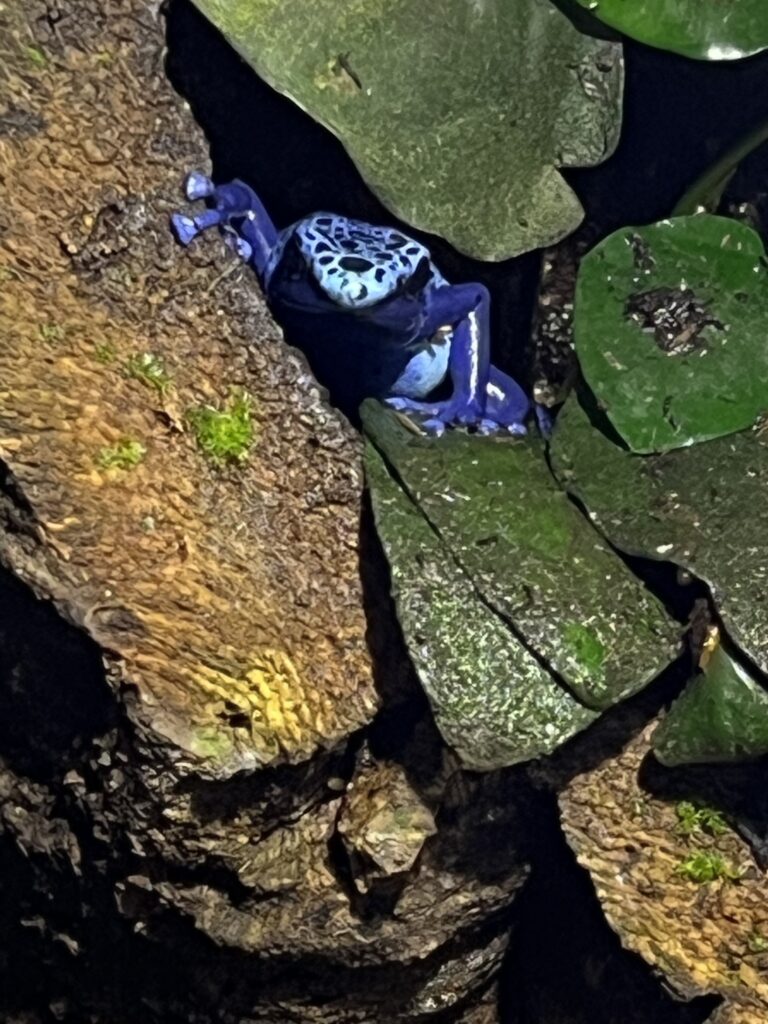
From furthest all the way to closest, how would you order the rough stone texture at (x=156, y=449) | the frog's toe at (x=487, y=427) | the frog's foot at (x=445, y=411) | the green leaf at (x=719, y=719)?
the frog's foot at (x=445, y=411)
the frog's toe at (x=487, y=427)
the green leaf at (x=719, y=719)
the rough stone texture at (x=156, y=449)

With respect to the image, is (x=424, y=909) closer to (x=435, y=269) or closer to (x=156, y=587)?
(x=156, y=587)

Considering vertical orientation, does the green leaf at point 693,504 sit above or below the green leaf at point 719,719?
above

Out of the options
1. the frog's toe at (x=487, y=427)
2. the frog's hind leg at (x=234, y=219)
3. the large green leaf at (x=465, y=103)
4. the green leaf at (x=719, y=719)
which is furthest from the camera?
the frog's toe at (x=487, y=427)

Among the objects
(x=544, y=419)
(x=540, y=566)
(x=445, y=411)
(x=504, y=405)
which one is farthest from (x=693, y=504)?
(x=445, y=411)

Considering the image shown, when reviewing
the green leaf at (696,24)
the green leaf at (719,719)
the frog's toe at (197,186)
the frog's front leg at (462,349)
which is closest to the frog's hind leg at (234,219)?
the frog's toe at (197,186)

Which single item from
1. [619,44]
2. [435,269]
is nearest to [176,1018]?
[435,269]

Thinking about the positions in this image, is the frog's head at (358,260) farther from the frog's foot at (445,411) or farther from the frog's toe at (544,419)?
the frog's toe at (544,419)
